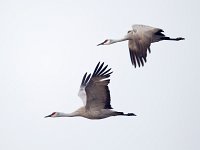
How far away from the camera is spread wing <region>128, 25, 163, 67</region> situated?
41.3 m

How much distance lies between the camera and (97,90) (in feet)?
134

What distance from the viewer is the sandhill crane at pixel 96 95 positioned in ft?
134

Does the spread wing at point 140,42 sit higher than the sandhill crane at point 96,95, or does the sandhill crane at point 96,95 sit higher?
the spread wing at point 140,42

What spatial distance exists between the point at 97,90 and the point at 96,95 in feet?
0.72

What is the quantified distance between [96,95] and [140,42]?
2.13 meters

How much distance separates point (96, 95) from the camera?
4109cm

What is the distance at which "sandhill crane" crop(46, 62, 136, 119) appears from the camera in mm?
40969

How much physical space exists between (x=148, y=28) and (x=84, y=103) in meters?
3.03

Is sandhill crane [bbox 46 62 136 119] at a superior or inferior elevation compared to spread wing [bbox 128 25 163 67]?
inferior

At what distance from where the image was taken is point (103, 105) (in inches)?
1628

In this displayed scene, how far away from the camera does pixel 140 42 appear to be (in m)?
41.5

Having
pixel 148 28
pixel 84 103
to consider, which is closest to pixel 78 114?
pixel 84 103

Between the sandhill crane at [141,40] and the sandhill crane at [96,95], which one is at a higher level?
the sandhill crane at [141,40]

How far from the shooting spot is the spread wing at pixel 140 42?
41281 millimetres
